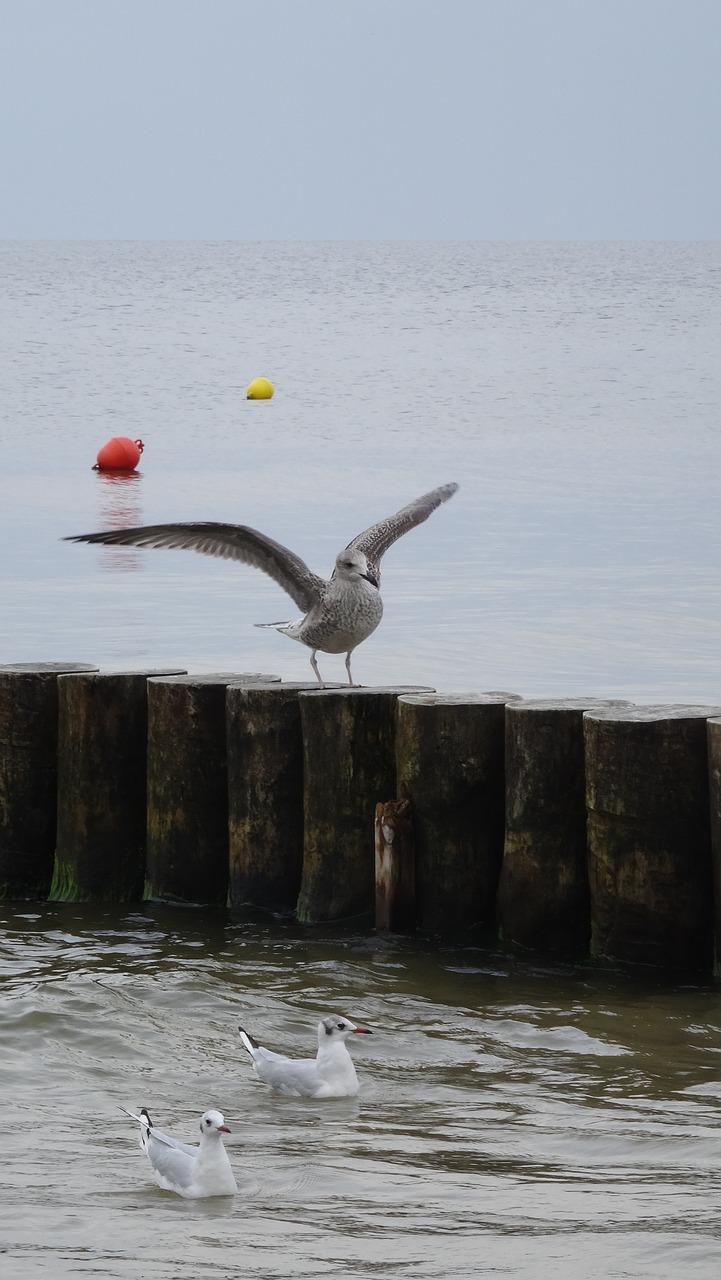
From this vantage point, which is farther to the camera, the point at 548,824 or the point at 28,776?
the point at 28,776

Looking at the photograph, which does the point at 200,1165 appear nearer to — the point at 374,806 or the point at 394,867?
the point at 394,867

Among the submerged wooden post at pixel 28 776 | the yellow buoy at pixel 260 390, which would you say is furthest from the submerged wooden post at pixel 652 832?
the yellow buoy at pixel 260 390

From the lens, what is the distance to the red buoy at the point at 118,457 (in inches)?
1308

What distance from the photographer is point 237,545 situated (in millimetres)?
9820

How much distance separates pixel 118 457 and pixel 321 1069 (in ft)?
90.4

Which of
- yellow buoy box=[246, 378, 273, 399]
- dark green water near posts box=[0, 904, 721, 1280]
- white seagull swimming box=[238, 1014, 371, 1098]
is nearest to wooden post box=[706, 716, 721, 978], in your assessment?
dark green water near posts box=[0, 904, 721, 1280]

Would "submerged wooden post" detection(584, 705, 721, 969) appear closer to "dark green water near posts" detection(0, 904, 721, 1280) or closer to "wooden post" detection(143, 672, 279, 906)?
"dark green water near posts" detection(0, 904, 721, 1280)

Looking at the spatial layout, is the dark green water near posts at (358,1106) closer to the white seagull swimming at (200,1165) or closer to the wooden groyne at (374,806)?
the white seagull swimming at (200,1165)

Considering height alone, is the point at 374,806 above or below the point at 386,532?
below

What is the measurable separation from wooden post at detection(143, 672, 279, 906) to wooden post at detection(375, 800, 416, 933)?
3.16 feet

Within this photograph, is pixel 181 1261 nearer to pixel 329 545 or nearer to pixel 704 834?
pixel 704 834

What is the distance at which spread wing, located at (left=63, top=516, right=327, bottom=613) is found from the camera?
9555 mm

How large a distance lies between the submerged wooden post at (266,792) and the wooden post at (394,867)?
52 cm

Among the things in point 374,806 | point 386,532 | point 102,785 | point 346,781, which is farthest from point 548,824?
point 386,532
